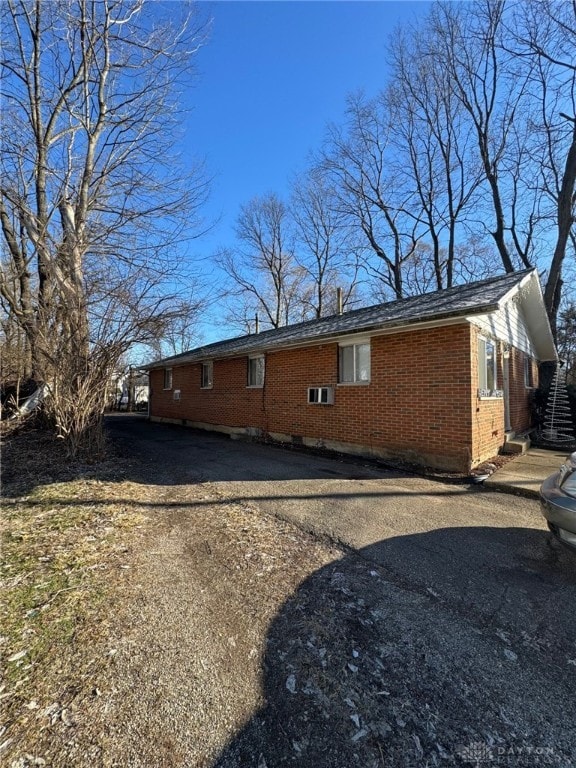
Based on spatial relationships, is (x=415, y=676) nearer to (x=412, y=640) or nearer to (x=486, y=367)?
(x=412, y=640)

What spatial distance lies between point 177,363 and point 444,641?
44.5 feet

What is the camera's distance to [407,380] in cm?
679

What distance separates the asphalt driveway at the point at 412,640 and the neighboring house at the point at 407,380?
218cm

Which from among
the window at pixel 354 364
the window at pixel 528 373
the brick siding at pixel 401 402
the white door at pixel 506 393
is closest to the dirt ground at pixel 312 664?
the brick siding at pixel 401 402

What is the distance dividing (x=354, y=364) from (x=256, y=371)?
3859mm

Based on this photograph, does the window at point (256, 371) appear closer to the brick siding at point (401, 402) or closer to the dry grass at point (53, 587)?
the brick siding at point (401, 402)

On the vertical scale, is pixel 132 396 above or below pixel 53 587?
above

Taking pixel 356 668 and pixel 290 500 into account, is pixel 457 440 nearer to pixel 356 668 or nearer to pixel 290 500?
pixel 290 500

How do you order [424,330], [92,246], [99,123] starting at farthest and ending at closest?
[99,123], [92,246], [424,330]

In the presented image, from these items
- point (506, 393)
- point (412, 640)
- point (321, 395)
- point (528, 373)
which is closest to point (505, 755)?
point (412, 640)

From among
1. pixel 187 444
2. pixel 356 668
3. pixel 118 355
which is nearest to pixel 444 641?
pixel 356 668

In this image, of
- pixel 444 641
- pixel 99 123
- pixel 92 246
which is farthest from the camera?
pixel 99 123

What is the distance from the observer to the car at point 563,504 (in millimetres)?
2805

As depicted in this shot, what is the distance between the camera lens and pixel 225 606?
2.45 m
